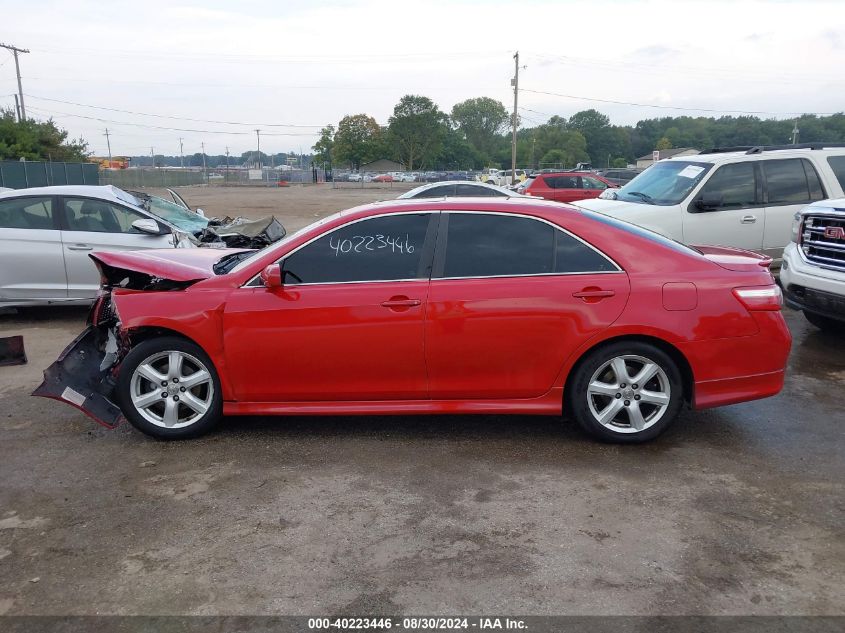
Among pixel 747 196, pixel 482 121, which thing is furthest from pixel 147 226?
pixel 482 121

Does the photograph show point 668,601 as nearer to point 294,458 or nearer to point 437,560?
point 437,560

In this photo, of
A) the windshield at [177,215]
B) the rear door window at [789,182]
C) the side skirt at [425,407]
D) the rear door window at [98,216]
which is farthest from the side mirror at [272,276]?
the windshield at [177,215]

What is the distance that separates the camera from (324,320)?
4.48m

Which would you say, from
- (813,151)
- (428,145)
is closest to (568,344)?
(813,151)

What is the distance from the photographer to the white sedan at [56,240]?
26.6 feet

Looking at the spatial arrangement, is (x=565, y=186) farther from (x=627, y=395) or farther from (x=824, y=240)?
(x=627, y=395)

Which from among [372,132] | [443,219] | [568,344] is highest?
[372,132]

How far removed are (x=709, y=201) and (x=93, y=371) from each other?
24.6ft

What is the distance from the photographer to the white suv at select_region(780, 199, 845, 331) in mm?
6445

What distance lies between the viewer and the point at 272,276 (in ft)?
14.7

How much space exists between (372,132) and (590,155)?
35625 millimetres

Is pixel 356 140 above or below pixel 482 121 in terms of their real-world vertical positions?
below

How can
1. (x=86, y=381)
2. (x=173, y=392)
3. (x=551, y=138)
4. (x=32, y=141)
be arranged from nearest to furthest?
(x=173, y=392), (x=86, y=381), (x=32, y=141), (x=551, y=138)

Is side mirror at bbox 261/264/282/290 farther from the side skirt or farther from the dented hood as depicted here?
the side skirt
